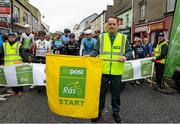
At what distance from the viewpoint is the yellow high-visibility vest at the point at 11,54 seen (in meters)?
8.41

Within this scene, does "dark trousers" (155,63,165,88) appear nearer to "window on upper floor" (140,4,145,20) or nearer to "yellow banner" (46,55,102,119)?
"yellow banner" (46,55,102,119)

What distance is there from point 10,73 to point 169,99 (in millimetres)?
4461

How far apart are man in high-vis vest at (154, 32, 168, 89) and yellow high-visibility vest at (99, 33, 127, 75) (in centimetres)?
432

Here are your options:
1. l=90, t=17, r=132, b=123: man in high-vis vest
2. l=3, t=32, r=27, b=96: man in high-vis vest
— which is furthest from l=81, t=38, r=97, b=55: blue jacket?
l=90, t=17, r=132, b=123: man in high-vis vest

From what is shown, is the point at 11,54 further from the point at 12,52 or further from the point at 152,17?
the point at 152,17

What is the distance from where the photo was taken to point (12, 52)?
27.8 ft

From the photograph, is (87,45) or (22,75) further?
(87,45)

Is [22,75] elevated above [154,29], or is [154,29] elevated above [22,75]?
[154,29]

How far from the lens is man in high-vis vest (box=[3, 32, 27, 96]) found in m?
8.41

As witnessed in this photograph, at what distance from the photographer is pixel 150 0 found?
2683cm

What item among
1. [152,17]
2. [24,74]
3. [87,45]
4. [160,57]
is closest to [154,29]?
[152,17]

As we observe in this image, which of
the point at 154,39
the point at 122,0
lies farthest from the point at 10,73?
the point at 122,0

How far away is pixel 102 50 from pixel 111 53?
184 mm

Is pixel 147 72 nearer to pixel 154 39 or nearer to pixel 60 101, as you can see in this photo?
pixel 60 101
